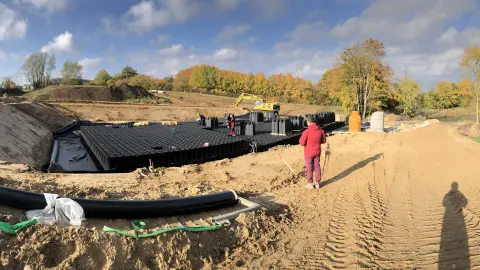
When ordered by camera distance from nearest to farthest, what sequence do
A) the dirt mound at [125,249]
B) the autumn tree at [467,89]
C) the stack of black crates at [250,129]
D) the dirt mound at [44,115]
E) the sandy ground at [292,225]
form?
the dirt mound at [125,249] → the sandy ground at [292,225] → the stack of black crates at [250,129] → the dirt mound at [44,115] → the autumn tree at [467,89]

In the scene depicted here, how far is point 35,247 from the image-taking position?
2.89m

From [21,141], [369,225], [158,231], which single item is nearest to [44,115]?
[21,141]

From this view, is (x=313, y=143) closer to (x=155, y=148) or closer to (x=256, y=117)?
(x=155, y=148)

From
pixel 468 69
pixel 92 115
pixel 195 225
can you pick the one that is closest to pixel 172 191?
pixel 195 225

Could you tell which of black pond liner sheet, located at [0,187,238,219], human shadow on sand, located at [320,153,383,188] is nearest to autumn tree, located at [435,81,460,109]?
human shadow on sand, located at [320,153,383,188]

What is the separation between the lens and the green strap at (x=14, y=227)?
292cm

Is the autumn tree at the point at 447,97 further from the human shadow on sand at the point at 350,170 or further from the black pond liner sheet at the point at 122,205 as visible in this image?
the black pond liner sheet at the point at 122,205

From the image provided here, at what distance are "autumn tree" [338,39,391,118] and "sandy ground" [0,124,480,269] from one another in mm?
24554

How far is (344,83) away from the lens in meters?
34.1

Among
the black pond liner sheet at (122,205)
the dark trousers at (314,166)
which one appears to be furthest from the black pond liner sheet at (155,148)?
the black pond liner sheet at (122,205)

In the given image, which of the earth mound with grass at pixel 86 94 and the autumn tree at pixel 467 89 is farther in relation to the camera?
the earth mound with grass at pixel 86 94

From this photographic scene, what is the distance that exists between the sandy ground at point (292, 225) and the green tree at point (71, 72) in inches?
2315

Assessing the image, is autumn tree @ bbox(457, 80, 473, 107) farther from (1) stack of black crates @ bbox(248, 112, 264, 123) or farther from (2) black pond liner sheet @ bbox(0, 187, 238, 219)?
(2) black pond liner sheet @ bbox(0, 187, 238, 219)

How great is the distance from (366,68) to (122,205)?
32174 mm
